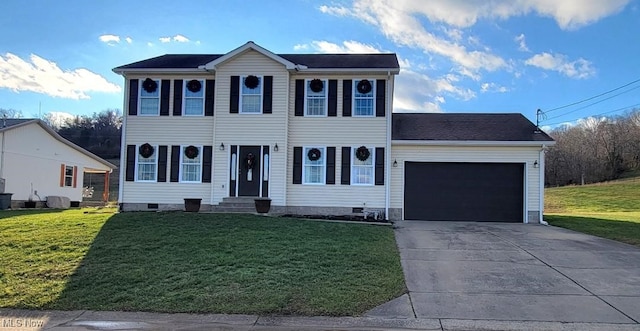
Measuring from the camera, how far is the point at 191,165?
1723 centimetres

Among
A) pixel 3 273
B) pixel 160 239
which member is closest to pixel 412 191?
pixel 160 239

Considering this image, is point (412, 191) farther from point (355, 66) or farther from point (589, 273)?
point (589, 273)

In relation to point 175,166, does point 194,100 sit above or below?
above

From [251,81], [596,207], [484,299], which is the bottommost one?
[484,299]

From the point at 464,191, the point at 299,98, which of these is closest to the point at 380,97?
the point at 299,98

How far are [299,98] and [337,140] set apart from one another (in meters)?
2.17

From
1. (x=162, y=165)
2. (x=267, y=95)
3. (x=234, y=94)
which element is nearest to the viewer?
(x=267, y=95)

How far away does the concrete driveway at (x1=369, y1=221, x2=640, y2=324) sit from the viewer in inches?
242

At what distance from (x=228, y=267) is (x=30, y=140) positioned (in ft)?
66.5

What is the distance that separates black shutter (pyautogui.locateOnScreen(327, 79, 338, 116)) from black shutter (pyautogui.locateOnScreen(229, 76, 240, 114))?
3.45 metres

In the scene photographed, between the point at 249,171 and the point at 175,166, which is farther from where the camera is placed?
the point at 175,166

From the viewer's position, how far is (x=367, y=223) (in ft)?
47.0

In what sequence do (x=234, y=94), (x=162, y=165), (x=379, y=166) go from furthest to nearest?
1. (x=162, y=165)
2. (x=234, y=94)
3. (x=379, y=166)

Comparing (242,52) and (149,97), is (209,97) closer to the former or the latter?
(242,52)
